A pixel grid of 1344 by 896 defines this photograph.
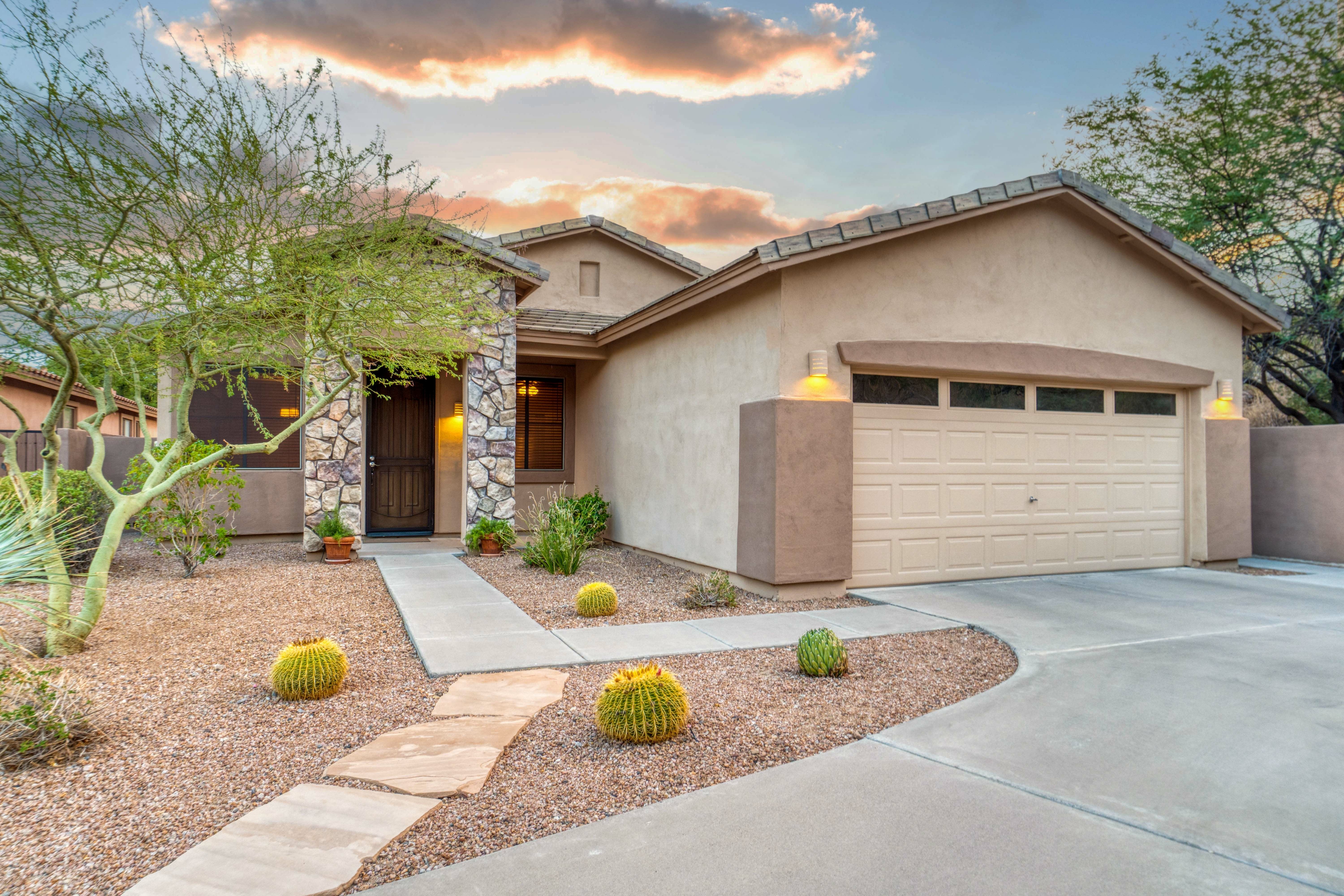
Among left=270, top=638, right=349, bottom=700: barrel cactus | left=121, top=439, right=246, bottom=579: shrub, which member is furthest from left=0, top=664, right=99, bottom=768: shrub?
left=121, top=439, right=246, bottom=579: shrub

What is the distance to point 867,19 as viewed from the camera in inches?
443

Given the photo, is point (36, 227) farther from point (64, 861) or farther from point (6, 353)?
point (64, 861)

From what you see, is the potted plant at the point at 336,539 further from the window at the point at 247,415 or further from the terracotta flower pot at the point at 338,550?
the window at the point at 247,415

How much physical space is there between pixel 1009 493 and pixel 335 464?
8.59m

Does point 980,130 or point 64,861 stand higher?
point 980,130

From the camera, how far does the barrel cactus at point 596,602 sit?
672 cm

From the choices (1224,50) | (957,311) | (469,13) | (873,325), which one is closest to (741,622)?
(873,325)

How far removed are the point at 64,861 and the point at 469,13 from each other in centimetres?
1081

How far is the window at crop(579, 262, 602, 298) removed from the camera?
14992 millimetres

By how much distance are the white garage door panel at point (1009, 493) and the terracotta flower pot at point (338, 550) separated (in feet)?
20.9

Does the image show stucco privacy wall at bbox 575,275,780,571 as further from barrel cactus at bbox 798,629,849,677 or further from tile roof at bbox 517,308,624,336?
barrel cactus at bbox 798,629,849,677

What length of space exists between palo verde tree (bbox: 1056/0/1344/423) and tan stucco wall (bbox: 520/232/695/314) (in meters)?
9.24

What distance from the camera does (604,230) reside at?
14.8 meters

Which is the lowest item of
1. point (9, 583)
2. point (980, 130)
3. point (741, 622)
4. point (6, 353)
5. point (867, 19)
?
point (741, 622)
